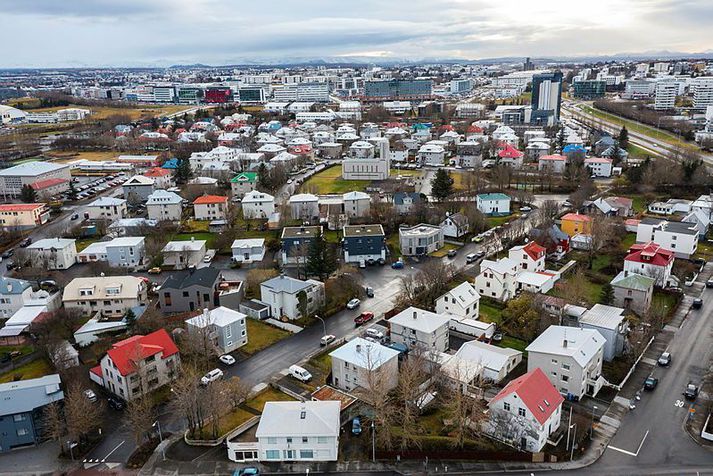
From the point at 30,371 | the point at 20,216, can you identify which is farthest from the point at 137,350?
the point at 20,216

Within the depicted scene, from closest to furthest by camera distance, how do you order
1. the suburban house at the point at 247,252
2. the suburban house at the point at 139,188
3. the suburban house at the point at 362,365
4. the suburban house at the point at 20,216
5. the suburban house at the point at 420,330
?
the suburban house at the point at 362,365, the suburban house at the point at 420,330, the suburban house at the point at 247,252, the suburban house at the point at 20,216, the suburban house at the point at 139,188

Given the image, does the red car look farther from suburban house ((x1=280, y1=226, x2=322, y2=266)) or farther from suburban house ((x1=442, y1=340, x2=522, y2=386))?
suburban house ((x1=280, y1=226, x2=322, y2=266))

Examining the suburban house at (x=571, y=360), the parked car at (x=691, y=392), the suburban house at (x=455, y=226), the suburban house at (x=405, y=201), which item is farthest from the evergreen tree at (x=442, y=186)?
the parked car at (x=691, y=392)

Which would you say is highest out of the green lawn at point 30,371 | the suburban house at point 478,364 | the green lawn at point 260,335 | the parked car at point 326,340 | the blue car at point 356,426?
the suburban house at point 478,364

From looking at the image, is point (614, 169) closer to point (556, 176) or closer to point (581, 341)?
point (556, 176)

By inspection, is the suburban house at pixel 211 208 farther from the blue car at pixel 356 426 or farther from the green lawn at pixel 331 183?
the blue car at pixel 356 426

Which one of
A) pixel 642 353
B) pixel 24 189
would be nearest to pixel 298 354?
pixel 642 353

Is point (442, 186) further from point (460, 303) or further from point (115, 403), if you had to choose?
point (115, 403)
